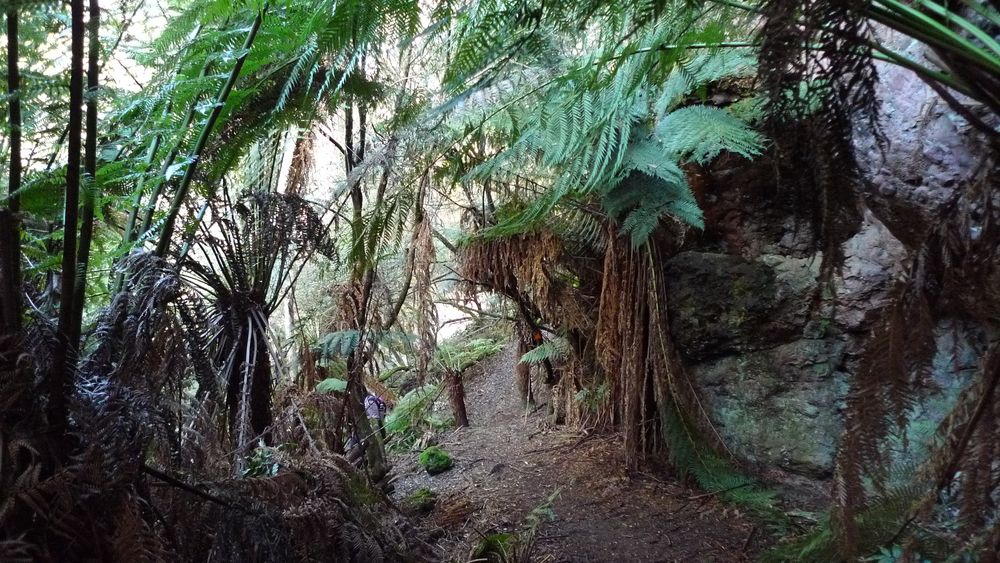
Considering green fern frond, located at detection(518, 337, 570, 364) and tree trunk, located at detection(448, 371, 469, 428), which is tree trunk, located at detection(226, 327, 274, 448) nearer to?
green fern frond, located at detection(518, 337, 570, 364)

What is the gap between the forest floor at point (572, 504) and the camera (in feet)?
7.79

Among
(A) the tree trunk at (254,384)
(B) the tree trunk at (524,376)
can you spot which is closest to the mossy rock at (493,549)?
(A) the tree trunk at (254,384)

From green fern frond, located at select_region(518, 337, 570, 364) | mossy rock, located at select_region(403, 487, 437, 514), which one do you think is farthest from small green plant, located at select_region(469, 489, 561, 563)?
green fern frond, located at select_region(518, 337, 570, 364)

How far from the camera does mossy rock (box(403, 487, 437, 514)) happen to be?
9.27 feet

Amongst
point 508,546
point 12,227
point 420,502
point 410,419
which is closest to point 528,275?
point 420,502

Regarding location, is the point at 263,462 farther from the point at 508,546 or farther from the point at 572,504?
the point at 572,504

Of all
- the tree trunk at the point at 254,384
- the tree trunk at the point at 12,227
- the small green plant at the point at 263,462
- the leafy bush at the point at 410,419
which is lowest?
the leafy bush at the point at 410,419

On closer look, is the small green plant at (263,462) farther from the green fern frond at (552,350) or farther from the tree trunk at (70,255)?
the green fern frond at (552,350)

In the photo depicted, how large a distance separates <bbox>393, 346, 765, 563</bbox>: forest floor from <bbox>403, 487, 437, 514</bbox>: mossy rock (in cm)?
6

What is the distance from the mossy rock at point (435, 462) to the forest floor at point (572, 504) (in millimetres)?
46

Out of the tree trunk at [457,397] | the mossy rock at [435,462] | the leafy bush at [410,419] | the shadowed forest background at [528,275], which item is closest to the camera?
the shadowed forest background at [528,275]

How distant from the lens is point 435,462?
12.0 feet

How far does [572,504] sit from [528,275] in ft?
4.05

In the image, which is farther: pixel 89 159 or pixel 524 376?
pixel 524 376
